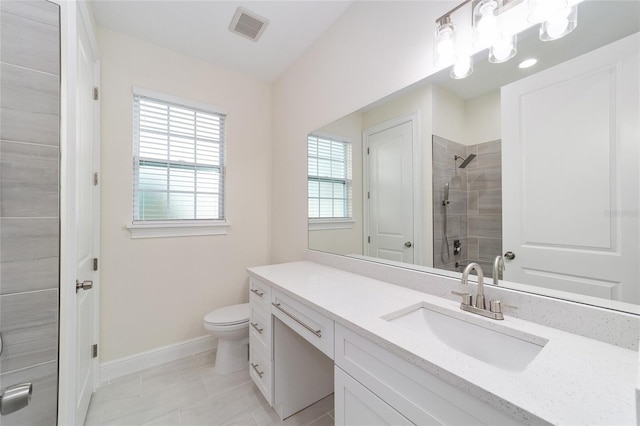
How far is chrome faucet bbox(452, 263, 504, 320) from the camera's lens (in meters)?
0.91

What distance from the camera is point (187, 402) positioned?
1637 millimetres

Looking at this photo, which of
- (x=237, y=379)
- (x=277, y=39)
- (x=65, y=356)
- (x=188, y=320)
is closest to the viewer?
(x=65, y=356)

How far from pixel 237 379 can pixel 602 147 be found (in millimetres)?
2408

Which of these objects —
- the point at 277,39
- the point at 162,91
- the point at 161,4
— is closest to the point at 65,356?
the point at 162,91

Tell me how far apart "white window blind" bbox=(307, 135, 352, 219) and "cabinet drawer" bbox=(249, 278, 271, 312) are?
28.5 inches

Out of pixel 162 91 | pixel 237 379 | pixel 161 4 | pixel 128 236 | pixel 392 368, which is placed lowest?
pixel 237 379

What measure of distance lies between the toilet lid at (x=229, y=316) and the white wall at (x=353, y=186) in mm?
913

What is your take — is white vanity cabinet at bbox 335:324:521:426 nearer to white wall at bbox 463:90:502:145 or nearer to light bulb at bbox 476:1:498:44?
white wall at bbox 463:90:502:145

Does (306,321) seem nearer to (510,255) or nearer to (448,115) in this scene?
(510,255)

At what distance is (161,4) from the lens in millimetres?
1703

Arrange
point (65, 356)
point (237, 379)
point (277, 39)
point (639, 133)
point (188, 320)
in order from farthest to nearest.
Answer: point (188, 320) → point (277, 39) → point (237, 379) → point (65, 356) → point (639, 133)

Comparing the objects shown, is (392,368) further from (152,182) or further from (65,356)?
(152,182)

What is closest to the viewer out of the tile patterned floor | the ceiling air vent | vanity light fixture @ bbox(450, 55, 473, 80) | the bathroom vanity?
the bathroom vanity

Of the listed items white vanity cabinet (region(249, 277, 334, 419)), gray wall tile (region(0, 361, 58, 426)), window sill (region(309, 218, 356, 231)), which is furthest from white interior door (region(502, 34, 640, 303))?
gray wall tile (region(0, 361, 58, 426))
